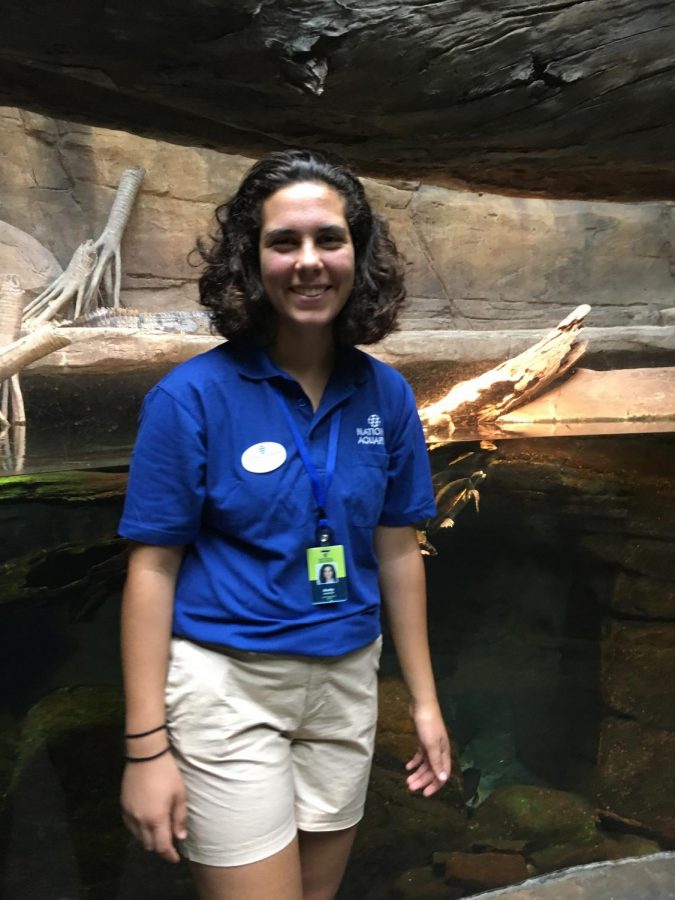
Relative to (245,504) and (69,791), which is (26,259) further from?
(245,504)

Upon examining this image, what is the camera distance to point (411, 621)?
48.3 inches

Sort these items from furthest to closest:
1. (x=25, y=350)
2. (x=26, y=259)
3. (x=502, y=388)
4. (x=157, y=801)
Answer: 1. (x=26, y=259)
2. (x=502, y=388)
3. (x=25, y=350)
4. (x=157, y=801)

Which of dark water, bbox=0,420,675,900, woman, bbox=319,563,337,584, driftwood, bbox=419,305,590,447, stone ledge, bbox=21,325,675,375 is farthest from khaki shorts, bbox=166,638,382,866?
stone ledge, bbox=21,325,675,375

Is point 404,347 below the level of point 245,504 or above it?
below

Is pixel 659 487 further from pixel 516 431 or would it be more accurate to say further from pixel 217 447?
pixel 217 447

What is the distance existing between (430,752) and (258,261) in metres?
0.79

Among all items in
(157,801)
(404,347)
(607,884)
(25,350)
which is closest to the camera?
(157,801)

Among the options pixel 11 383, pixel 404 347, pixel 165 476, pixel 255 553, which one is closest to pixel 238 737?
pixel 255 553

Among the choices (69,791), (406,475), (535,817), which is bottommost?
(535,817)

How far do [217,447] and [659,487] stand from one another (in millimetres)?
1973

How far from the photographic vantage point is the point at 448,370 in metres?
3.73

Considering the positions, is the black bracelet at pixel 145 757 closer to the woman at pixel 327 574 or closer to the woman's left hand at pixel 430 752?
the woman at pixel 327 574

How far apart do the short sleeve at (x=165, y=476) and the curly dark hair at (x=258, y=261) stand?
6.3 inches

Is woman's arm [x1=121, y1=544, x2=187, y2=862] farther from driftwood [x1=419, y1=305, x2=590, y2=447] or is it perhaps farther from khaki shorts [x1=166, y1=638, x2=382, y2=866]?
driftwood [x1=419, y1=305, x2=590, y2=447]
